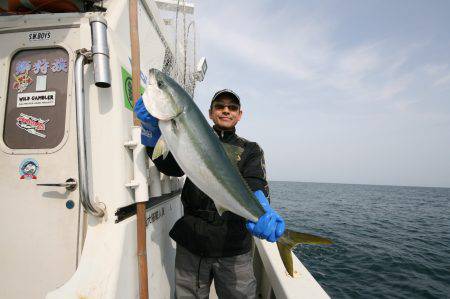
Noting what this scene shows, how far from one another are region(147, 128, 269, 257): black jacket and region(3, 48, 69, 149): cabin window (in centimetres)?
99

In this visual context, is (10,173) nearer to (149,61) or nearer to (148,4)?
(149,61)

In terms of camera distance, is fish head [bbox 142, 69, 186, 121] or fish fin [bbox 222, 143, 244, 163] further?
fish fin [bbox 222, 143, 244, 163]

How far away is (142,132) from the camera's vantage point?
252 cm

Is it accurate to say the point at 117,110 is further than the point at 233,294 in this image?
No

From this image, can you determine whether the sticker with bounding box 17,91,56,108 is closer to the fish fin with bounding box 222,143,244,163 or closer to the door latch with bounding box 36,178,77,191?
the door latch with bounding box 36,178,77,191

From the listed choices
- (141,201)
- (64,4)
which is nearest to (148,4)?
(64,4)

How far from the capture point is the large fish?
2.18 m

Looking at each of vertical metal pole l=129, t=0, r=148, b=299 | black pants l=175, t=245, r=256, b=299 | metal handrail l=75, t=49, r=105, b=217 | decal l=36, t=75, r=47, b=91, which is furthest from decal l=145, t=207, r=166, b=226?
decal l=36, t=75, r=47, b=91

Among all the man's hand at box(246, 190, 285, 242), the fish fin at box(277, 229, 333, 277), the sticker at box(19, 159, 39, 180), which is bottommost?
the fish fin at box(277, 229, 333, 277)

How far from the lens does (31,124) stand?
2.55 m

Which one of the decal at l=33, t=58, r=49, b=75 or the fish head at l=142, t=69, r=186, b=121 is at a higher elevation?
the decal at l=33, t=58, r=49, b=75

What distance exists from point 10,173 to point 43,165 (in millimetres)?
347

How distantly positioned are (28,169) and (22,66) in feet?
3.54

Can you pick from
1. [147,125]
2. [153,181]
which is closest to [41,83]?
[147,125]
